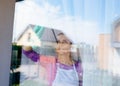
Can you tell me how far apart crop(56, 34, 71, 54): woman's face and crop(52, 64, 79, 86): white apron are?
0.12 metres

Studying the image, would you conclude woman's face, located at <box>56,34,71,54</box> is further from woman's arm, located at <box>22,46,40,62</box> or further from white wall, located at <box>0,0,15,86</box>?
white wall, located at <box>0,0,15,86</box>

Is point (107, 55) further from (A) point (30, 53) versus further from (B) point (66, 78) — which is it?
(A) point (30, 53)

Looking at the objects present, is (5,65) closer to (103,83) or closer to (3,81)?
(3,81)

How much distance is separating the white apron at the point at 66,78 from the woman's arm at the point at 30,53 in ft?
0.68

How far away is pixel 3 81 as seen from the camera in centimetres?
176

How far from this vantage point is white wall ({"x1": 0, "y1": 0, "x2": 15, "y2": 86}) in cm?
176

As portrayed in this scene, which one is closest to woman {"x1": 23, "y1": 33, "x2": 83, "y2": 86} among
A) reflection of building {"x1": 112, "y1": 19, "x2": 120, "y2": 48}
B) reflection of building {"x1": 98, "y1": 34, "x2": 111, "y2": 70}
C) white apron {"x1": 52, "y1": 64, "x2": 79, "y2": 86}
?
white apron {"x1": 52, "y1": 64, "x2": 79, "y2": 86}

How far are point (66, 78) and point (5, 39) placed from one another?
24.9 inches

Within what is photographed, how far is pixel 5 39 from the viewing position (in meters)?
1.78

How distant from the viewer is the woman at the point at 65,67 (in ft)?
4.73

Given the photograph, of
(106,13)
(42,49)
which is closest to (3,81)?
(42,49)

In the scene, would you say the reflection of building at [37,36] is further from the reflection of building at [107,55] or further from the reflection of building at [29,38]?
the reflection of building at [107,55]

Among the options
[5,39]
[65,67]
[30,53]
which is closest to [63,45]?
[65,67]

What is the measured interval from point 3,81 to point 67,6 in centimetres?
81
